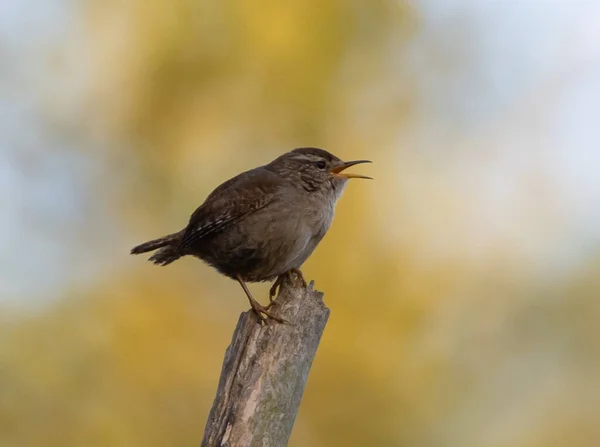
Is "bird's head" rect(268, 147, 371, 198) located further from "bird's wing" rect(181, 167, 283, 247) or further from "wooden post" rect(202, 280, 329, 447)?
"wooden post" rect(202, 280, 329, 447)

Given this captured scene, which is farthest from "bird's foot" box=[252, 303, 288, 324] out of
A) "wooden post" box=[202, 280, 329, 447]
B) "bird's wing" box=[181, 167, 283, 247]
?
"bird's wing" box=[181, 167, 283, 247]

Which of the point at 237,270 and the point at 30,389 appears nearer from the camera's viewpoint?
the point at 237,270

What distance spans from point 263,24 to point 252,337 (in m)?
6.33

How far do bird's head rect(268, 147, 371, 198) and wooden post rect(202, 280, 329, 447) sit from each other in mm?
1075

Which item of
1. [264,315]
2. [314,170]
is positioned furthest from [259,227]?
[264,315]

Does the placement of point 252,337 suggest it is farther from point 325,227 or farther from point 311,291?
point 325,227

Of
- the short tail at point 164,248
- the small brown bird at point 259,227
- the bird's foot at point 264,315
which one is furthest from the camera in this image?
the short tail at point 164,248

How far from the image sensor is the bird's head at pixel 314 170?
12.4 ft

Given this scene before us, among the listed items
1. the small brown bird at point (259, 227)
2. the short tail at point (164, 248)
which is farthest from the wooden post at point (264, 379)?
the short tail at point (164, 248)

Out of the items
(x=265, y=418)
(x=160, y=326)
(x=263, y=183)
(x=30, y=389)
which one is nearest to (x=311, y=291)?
(x=265, y=418)

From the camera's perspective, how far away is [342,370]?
5.98 meters

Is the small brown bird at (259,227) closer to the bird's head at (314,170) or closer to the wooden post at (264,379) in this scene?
the bird's head at (314,170)

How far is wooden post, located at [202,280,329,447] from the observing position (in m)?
2.45

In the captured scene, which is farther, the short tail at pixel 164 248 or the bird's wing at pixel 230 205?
the short tail at pixel 164 248
